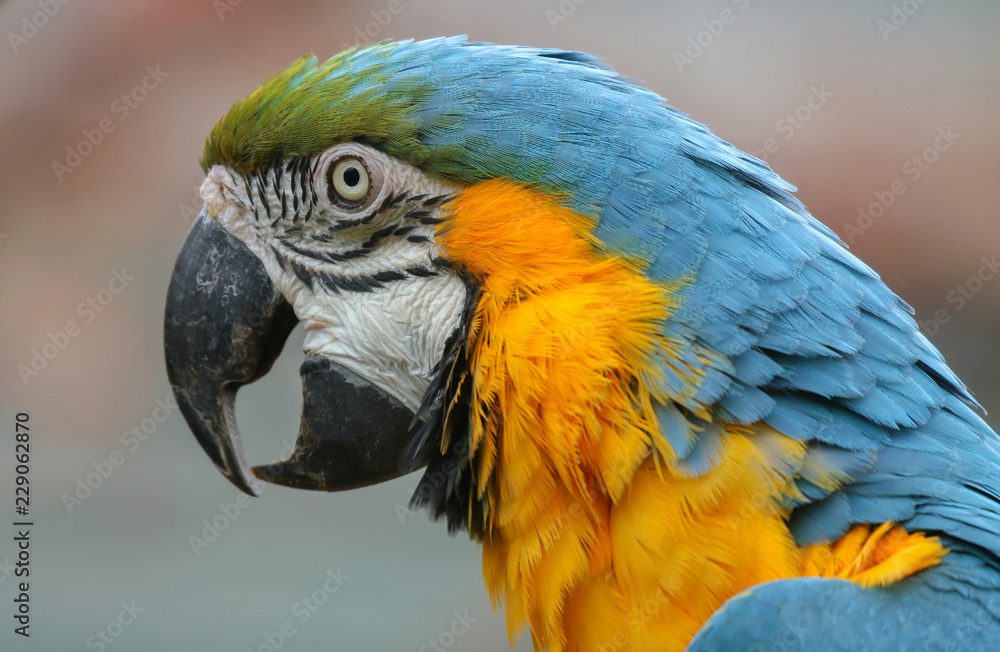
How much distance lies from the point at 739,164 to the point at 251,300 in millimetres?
1005

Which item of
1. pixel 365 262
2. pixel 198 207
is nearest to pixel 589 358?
pixel 365 262

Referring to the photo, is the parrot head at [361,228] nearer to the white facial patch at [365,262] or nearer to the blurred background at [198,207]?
the white facial patch at [365,262]

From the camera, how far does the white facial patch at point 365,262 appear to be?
147cm

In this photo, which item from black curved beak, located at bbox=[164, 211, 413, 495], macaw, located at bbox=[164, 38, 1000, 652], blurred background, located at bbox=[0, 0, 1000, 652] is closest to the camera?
macaw, located at bbox=[164, 38, 1000, 652]

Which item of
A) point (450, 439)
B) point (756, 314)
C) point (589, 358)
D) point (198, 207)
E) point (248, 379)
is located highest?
point (756, 314)

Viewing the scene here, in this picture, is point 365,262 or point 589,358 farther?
point 365,262

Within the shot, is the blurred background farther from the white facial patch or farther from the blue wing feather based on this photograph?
the blue wing feather

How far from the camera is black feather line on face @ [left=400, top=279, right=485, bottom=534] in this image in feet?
4.61

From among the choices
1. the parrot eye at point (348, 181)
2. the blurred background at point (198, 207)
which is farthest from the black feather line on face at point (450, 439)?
the blurred background at point (198, 207)

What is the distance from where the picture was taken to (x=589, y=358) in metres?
1.24

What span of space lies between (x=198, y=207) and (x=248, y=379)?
3698 mm

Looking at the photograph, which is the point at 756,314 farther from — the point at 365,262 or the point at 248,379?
the point at 248,379

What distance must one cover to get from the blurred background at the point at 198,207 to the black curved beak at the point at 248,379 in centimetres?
332

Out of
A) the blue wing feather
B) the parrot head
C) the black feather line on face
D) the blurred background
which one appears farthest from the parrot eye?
the blurred background
